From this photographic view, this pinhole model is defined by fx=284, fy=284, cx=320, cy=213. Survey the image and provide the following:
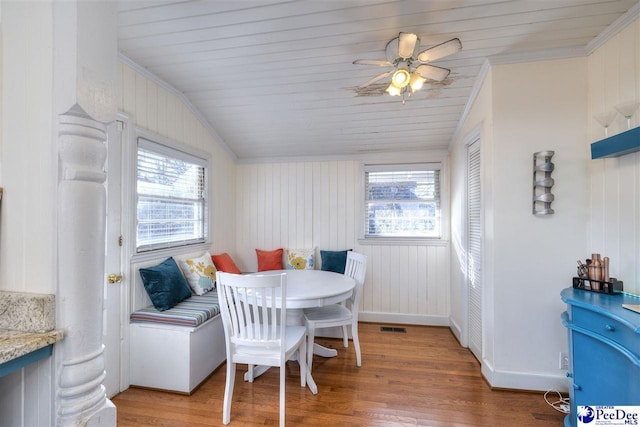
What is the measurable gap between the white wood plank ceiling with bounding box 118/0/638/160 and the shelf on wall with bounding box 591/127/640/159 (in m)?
0.83

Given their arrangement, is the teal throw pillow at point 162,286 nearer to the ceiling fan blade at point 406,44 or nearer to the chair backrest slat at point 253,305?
the chair backrest slat at point 253,305

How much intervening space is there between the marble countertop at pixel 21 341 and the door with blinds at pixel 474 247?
2754 millimetres

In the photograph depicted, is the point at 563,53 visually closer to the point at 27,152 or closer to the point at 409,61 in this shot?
the point at 409,61

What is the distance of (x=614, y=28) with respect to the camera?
1919 millimetres

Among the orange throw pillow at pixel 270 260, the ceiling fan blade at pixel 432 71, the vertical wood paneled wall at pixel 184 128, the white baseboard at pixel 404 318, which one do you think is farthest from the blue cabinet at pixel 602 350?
the vertical wood paneled wall at pixel 184 128

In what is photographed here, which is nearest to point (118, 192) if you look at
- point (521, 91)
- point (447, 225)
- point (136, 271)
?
point (136, 271)

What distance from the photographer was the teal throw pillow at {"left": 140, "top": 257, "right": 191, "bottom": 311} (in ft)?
7.76

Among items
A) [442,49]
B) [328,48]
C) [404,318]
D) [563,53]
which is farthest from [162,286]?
[563,53]

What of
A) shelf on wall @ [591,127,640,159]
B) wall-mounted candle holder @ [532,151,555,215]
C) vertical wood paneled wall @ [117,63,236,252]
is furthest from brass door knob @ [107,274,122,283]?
shelf on wall @ [591,127,640,159]

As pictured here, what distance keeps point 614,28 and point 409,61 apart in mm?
1361

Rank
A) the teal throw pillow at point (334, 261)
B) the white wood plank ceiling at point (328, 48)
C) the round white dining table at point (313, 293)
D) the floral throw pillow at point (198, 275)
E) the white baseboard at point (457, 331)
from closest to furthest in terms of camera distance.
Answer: the white wood plank ceiling at point (328, 48)
the round white dining table at point (313, 293)
the floral throw pillow at point (198, 275)
the white baseboard at point (457, 331)
the teal throw pillow at point (334, 261)

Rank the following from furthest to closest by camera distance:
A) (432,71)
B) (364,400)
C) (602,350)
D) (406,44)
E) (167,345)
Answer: (167,345) → (364,400) → (432,71) → (406,44) → (602,350)

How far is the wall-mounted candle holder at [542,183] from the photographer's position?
84.0 inches

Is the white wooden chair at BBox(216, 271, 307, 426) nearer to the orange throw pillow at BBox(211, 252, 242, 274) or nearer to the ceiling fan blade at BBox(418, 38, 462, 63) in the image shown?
the orange throw pillow at BBox(211, 252, 242, 274)
